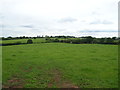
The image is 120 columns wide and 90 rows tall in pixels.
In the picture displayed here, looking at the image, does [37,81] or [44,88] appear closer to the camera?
[44,88]

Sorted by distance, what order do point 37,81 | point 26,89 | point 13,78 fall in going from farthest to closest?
1. point 13,78
2. point 37,81
3. point 26,89

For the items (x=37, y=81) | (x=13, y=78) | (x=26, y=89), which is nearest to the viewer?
(x=26, y=89)

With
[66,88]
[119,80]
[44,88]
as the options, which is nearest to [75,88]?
[66,88]

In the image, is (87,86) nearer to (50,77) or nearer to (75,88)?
(75,88)

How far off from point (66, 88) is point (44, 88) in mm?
1066

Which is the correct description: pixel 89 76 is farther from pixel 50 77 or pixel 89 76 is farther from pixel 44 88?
pixel 44 88

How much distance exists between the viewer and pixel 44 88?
496 cm

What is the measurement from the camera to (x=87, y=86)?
16.8 ft

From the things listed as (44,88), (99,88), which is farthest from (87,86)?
(44,88)

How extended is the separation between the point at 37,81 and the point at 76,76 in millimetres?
2353

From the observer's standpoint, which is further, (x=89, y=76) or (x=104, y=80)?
(x=89, y=76)

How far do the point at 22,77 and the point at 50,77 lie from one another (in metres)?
1.70

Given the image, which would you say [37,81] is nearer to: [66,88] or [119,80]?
[66,88]

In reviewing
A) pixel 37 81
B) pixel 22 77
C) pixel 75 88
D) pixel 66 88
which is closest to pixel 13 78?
pixel 22 77
